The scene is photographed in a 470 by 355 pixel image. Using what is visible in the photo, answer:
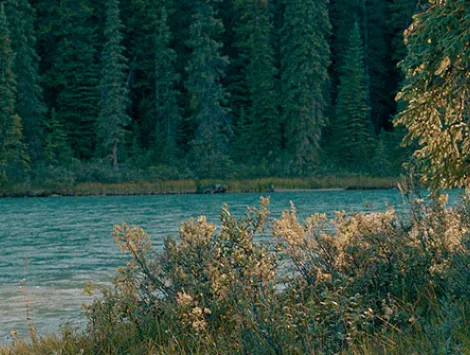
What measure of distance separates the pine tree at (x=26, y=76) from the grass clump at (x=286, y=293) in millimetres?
44899

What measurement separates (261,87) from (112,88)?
1106cm

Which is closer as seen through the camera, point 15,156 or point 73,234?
point 73,234

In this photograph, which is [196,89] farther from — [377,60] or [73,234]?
[73,234]

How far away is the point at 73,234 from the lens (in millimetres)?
24031

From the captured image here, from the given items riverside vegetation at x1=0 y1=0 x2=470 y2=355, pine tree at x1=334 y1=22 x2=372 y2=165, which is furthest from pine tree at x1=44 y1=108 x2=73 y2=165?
riverside vegetation at x1=0 y1=0 x2=470 y2=355

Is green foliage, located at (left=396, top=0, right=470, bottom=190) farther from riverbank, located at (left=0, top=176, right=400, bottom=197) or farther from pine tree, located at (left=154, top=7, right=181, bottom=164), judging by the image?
pine tree, located at (left=154, top=7, right=181, bottom=164)

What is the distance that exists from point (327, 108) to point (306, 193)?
19345mm

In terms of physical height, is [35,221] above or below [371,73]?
below

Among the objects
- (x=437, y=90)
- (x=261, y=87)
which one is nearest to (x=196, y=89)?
(x=261, y=87)

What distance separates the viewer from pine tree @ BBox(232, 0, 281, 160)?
182 ft

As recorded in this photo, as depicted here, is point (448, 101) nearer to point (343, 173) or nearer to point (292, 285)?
point (292, 285)

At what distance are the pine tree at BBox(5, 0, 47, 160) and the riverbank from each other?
30.8ft

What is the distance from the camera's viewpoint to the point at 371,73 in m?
62.2

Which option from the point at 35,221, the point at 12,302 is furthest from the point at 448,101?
the point at 35,221
